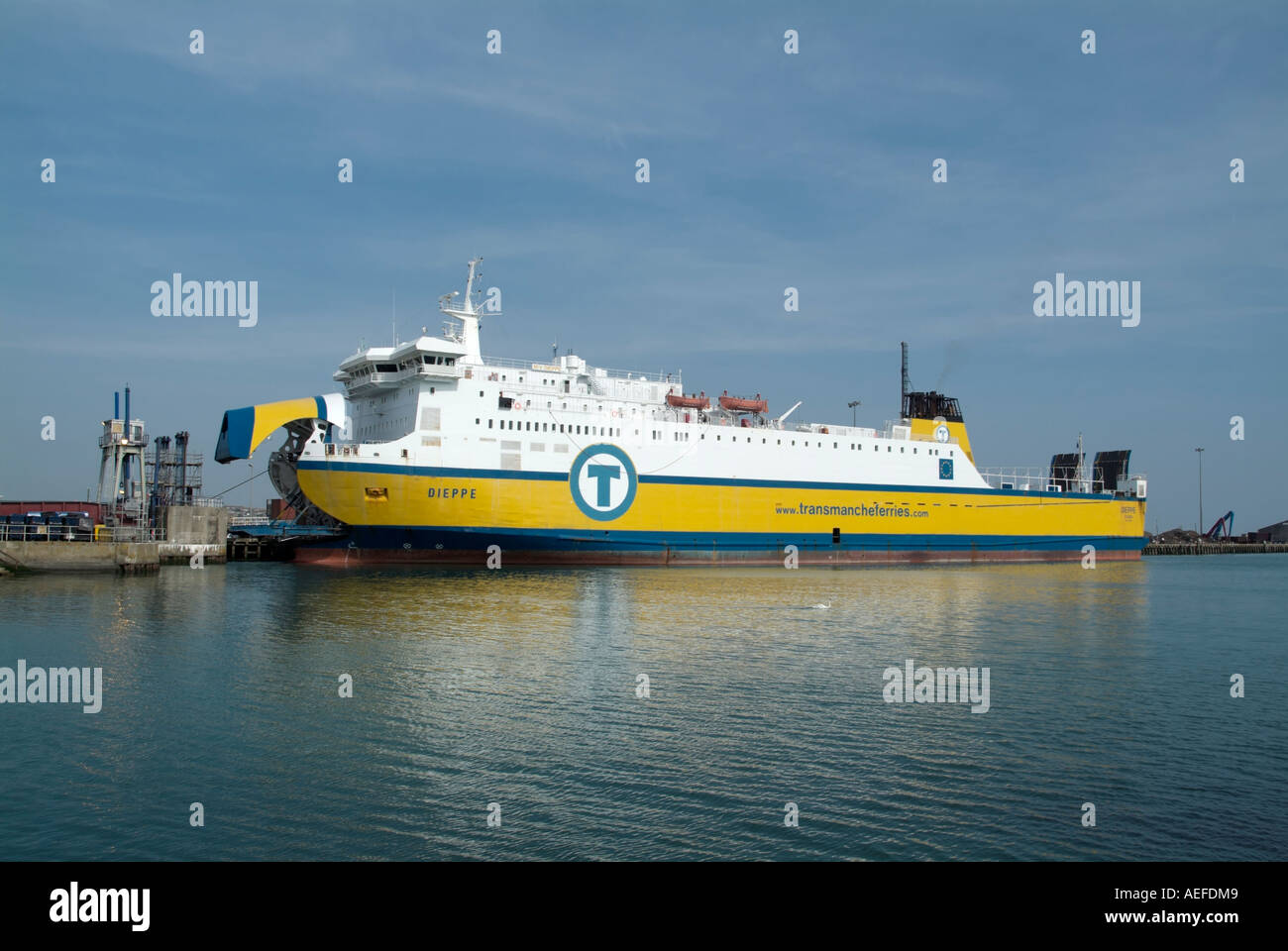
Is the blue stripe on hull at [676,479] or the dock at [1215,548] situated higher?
the blue stripe on hull at [676,479]

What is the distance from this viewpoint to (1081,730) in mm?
11289

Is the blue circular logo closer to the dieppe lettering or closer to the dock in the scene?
the dieppe lettering

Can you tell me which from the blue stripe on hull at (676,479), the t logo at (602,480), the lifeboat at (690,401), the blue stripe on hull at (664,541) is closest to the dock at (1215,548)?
the blue stripe on hull at (676,479)

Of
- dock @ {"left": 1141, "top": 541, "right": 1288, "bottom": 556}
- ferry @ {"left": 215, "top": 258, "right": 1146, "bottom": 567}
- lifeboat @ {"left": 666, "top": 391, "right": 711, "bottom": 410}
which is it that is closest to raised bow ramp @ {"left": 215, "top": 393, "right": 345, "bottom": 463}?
ferry @ {"left": 215, "top": 258, "right": 1146, "bottom": 567}

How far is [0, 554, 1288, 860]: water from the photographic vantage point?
7.67m

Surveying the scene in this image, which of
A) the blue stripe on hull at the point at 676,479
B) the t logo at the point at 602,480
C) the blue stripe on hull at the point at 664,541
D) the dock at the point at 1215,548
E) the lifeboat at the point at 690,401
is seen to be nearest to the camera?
the blue stripe on hull at the point at 676,479

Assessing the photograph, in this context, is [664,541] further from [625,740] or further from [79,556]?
[625,740]

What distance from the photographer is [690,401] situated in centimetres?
3891

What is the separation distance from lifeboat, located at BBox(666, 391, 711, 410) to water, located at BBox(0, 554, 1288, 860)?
60.9 ft

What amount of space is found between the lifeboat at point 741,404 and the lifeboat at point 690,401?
3.55 feet

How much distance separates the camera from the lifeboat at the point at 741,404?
40.4 meters

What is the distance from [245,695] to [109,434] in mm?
Result: 33350

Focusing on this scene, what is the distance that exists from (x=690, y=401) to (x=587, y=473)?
23.5 ft

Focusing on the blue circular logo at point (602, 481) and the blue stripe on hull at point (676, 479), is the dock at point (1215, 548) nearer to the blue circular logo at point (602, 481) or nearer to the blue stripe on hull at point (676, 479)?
the blue stripe on hull at point (676, 479)
